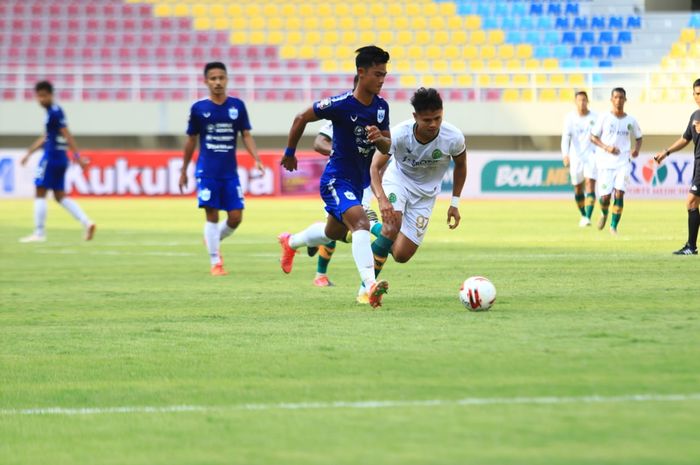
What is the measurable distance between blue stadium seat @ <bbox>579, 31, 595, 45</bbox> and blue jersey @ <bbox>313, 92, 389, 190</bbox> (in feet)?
98.5

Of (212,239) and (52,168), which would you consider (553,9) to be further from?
(212,239)

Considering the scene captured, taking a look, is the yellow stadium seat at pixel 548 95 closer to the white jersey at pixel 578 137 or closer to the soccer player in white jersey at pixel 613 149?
the white jersey at pixel 578 137

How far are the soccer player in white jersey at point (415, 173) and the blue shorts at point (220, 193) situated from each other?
2963mm

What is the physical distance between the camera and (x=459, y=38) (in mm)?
40219

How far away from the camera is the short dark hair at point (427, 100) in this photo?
9461 mm

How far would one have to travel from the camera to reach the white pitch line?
5.66 m

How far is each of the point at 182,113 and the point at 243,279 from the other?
81.7 feet

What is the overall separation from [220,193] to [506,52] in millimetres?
27003

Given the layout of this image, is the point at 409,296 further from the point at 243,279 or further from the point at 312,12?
the point at 312,12

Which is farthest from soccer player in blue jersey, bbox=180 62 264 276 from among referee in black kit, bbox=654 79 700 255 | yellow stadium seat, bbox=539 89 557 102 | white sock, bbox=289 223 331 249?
yellow stadium seat, bbox=539 89 557 102

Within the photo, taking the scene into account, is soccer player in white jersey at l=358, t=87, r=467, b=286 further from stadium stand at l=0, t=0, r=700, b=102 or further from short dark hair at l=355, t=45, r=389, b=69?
stadium stand at l=0, t=0, r=700, b=102

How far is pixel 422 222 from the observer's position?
10.9 metres

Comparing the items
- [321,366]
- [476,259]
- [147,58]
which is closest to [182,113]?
[147,58]

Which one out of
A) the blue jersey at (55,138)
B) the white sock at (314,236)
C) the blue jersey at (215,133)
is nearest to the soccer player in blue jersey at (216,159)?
the blue jersey at (215,133)
